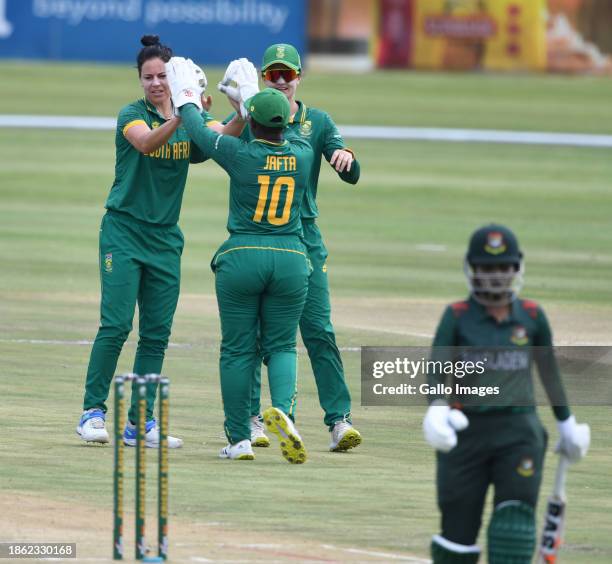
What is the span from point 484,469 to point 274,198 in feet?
10.1

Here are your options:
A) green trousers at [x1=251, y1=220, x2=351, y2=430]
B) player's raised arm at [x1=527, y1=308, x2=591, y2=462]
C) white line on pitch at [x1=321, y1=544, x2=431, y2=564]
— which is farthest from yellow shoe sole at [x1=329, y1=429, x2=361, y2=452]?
player's raised arm at [x1=527, y1=308, x2=591, y2=462]

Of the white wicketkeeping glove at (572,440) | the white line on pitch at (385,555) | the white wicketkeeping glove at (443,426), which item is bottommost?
the white line on pitch at (385,555)

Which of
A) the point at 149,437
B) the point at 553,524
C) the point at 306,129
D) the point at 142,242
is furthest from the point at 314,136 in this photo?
the point at 553,524

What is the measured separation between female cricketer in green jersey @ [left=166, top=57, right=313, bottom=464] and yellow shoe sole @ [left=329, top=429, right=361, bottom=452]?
489 millimetres

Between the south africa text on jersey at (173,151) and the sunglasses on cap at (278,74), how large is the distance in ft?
2.02

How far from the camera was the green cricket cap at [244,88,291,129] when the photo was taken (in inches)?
379

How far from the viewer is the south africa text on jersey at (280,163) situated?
976 centimetres

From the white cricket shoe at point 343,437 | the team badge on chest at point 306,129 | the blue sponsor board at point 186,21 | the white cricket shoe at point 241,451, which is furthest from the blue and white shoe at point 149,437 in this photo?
the blue sponsor board at point 186,21

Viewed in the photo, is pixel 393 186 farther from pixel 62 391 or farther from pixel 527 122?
pixel 62 391

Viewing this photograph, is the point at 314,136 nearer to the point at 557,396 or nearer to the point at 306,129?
the point at 306,129

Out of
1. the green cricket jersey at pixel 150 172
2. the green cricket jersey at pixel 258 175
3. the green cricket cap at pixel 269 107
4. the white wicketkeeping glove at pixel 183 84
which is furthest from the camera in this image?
the green cricket jersey at pixel 150 172

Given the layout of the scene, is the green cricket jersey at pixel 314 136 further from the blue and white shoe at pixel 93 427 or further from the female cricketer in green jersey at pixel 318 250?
the blue and white shoe at pixel 93 427

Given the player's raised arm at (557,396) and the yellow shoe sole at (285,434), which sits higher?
the player's raised arm at (557,396)

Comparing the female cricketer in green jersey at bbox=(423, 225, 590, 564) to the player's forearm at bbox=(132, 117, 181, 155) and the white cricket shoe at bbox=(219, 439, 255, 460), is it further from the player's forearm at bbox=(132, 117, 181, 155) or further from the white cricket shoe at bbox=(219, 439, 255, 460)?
the player's forearm at bbox=(132, 117, 181, 155)
